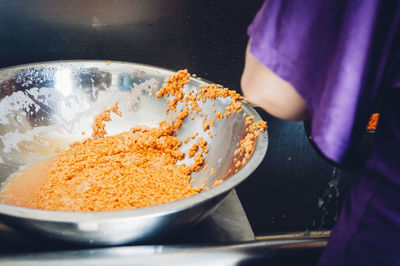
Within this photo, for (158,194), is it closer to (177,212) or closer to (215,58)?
(177,212)

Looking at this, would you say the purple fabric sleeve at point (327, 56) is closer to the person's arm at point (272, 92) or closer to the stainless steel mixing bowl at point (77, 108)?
the person's arm at point (272, 92)

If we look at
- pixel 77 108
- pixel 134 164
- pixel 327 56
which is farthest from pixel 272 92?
pixel 77 108

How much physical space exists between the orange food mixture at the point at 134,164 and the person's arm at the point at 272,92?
31 centimetres

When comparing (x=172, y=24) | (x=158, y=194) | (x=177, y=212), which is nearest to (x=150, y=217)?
(x=177, y=212)

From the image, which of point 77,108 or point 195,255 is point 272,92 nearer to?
point 195,255

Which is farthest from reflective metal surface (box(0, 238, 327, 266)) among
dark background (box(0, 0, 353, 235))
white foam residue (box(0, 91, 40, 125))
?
dark background (box(0, 0, 353, 235))

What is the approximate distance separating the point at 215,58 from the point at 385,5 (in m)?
1.01

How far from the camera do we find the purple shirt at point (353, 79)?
15.6 inches

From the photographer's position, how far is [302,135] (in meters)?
1.44

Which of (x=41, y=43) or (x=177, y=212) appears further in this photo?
(x=41, y=43)

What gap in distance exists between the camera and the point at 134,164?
39.6 inches

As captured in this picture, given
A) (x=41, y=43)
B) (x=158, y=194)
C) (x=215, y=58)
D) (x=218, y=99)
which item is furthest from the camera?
(x=215, y=58)

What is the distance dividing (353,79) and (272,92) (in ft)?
0.38

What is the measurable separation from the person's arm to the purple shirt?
17 millimetres
